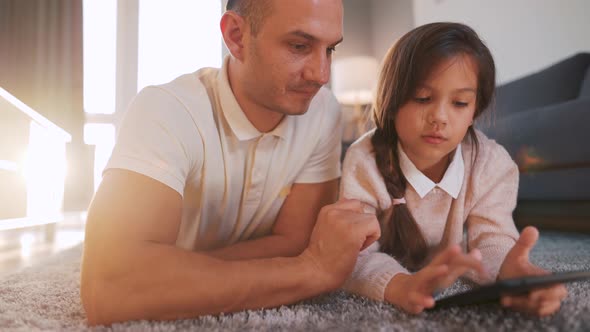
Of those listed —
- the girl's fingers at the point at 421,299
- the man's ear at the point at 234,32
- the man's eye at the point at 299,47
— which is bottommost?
the girl's fingers at the point at 421,299

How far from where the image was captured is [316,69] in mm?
737

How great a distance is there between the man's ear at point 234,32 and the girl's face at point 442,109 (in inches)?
13.4

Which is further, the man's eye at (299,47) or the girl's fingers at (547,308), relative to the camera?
the man's eye at (299,47)

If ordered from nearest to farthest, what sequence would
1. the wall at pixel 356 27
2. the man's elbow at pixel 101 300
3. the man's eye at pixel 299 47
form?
the man's elbow at pixel 101 300 < the man's eye at pixel 299 47 < the wall at pixel 356 27

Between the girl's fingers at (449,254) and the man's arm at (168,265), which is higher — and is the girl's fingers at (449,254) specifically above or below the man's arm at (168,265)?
above

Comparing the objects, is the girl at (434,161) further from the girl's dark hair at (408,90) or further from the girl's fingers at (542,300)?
the girl's fingers at (542,300)

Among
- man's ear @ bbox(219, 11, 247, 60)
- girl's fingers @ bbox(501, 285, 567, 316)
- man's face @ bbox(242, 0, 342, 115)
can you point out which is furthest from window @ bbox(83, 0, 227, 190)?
girl's fingers @ bbox(501, 285, 567, 316)

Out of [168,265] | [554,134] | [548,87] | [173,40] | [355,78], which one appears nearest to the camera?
[168,265]

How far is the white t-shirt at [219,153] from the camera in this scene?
2.10ft

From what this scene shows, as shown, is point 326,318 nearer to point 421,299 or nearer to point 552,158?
point 421,299

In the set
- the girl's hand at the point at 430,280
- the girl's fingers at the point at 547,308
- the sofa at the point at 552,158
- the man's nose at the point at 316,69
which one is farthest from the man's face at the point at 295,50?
the sofa at the point at 552,158

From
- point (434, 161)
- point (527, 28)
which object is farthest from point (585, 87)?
point (434, 161)

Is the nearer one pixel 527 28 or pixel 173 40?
pixel 527 28

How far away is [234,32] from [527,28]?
82.8 inches
